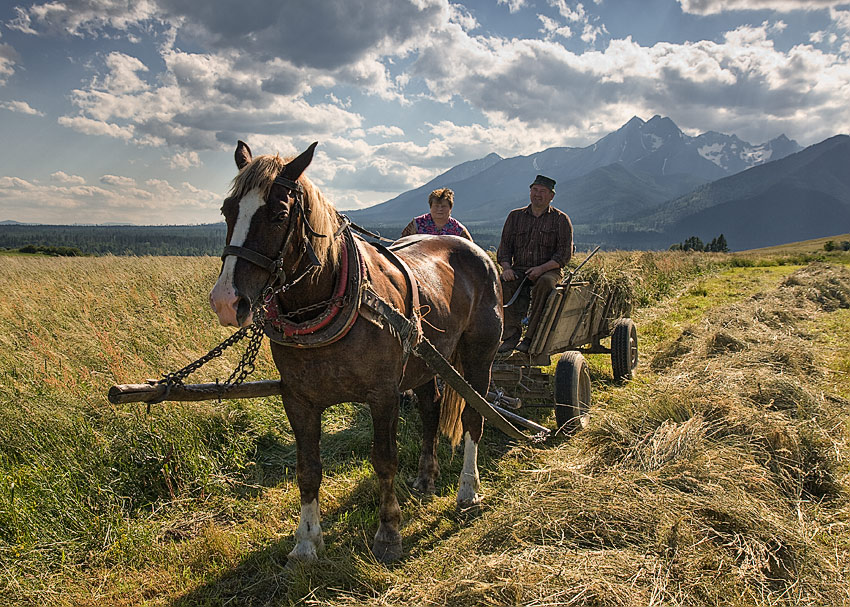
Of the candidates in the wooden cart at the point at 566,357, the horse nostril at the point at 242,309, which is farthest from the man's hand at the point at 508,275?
the horse nostril at the point at 242,309

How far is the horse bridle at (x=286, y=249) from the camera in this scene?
2064 mm

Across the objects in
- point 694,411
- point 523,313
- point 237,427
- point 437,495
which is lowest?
point 437,495

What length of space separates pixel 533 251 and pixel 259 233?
422cm

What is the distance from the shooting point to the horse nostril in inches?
77.8

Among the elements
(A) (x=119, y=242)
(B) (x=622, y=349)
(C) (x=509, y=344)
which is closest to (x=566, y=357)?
(C) (x=509, y=344)

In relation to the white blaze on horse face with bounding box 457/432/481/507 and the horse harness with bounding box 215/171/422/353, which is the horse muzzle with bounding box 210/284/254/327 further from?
the white blaze on horse face with bounding box 457/432/481/507

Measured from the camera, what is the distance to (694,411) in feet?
13.3

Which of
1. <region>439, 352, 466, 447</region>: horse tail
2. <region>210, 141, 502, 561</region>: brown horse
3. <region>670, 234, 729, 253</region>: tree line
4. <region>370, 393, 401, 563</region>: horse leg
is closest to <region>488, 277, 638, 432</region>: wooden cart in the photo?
<region>439, 352, 466, 447</region>: horse tail

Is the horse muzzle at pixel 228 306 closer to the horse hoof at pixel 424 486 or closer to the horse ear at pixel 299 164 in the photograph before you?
the horse ear at pixel 299 164

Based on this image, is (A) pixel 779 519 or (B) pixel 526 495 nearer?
(A) pixel 779 519

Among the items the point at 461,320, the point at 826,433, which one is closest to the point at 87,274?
the point at 461,320

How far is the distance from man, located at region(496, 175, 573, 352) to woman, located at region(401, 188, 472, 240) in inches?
25.9

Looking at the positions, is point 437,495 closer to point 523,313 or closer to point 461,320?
point 461,320

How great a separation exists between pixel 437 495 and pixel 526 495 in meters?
1.14
